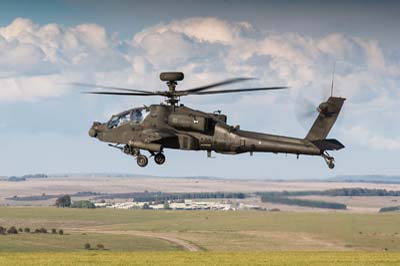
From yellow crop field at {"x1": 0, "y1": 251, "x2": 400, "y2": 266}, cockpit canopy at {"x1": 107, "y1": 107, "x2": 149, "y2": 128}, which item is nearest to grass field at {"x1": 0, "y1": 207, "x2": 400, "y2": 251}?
yellow crop field at {"x1": 0, "y1": 251, "x2": 400, "y2": 266}

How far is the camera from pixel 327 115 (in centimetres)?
4400

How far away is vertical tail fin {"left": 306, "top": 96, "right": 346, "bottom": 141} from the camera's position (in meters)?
43.8

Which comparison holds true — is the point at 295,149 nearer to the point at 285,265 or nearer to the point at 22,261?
the point at 285,265

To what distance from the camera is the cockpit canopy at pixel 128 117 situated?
4468cm

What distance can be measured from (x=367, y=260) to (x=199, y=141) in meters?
14.7

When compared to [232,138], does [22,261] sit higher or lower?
lower

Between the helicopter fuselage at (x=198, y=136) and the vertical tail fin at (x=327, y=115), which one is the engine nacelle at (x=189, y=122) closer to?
the helicopter fuselage at (x=198, y=136)

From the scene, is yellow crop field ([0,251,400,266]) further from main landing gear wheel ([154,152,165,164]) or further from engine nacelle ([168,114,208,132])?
engine nacelle ([168,114,208,132])

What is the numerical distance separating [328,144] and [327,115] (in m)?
1.93

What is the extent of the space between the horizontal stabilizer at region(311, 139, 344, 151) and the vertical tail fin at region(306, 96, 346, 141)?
0.80 metres

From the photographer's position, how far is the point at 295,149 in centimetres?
4291

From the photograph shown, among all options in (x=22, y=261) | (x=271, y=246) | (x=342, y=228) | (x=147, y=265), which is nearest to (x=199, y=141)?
(x=147, y=265)

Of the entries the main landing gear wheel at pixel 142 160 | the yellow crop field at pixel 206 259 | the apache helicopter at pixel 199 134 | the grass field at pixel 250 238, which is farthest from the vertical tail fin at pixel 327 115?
the grass field at pixel 250 238

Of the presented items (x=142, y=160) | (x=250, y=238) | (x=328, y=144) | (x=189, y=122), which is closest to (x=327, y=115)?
(x=328, y=144)
